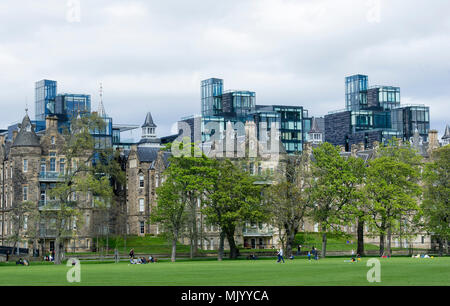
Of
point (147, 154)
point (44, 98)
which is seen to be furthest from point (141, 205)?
point (44, 98)

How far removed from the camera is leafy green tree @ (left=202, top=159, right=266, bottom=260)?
9800cm

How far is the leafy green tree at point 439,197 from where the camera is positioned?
104m

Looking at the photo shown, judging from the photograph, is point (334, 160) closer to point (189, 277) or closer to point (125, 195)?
point (125, 195)

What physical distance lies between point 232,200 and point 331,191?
485 inches

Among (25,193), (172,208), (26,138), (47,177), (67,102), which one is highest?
(67,102)

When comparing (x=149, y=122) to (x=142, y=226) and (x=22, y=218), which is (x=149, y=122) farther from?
(x=22, y=218)

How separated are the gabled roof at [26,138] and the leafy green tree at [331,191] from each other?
41155 mm

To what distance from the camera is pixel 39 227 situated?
4178 inches

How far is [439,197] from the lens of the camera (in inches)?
4158

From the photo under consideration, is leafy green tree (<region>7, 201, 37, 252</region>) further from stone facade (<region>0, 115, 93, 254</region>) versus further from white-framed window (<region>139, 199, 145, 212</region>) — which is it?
white-framed window (<region>139, 199, 145, 212</region>)

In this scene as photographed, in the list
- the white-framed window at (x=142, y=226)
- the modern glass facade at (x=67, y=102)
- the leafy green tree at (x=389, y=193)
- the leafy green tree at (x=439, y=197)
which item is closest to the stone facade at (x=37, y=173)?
the white-framed window at (x=142, y=226)

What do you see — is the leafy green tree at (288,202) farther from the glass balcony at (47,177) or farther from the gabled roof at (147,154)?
the gabled roof at (147,154)
